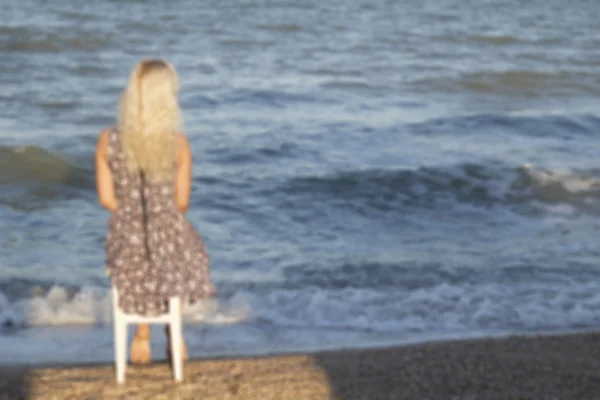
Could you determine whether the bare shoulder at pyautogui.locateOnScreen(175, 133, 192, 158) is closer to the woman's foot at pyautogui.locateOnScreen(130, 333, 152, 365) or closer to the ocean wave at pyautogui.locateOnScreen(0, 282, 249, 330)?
the woman's foot at pyautogui.locateOnScreen(130, 333, 152, 365)

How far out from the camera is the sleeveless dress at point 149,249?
4223 mm

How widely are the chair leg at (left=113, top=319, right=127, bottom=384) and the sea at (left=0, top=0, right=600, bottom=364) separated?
107 cm

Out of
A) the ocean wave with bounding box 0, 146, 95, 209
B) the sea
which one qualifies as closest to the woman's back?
the sea

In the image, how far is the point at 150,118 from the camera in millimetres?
4035

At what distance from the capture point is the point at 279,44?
723 inches

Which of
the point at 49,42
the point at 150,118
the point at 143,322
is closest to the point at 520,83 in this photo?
the point at 49,42

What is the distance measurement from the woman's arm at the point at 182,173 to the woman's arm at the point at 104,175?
0.27 meters

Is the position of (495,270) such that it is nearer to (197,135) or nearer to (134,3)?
→ (197,135)

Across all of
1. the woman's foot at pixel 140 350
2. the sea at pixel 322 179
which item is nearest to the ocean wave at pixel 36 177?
the sea at pixel 322 179

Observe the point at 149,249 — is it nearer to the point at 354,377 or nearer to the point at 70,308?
the point at 354,377

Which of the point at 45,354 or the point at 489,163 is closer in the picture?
the point at 45,354

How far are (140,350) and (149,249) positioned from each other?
0.85 meters

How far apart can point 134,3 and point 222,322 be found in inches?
667

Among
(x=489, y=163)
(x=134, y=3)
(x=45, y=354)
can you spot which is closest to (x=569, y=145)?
(x=489, y=163)
